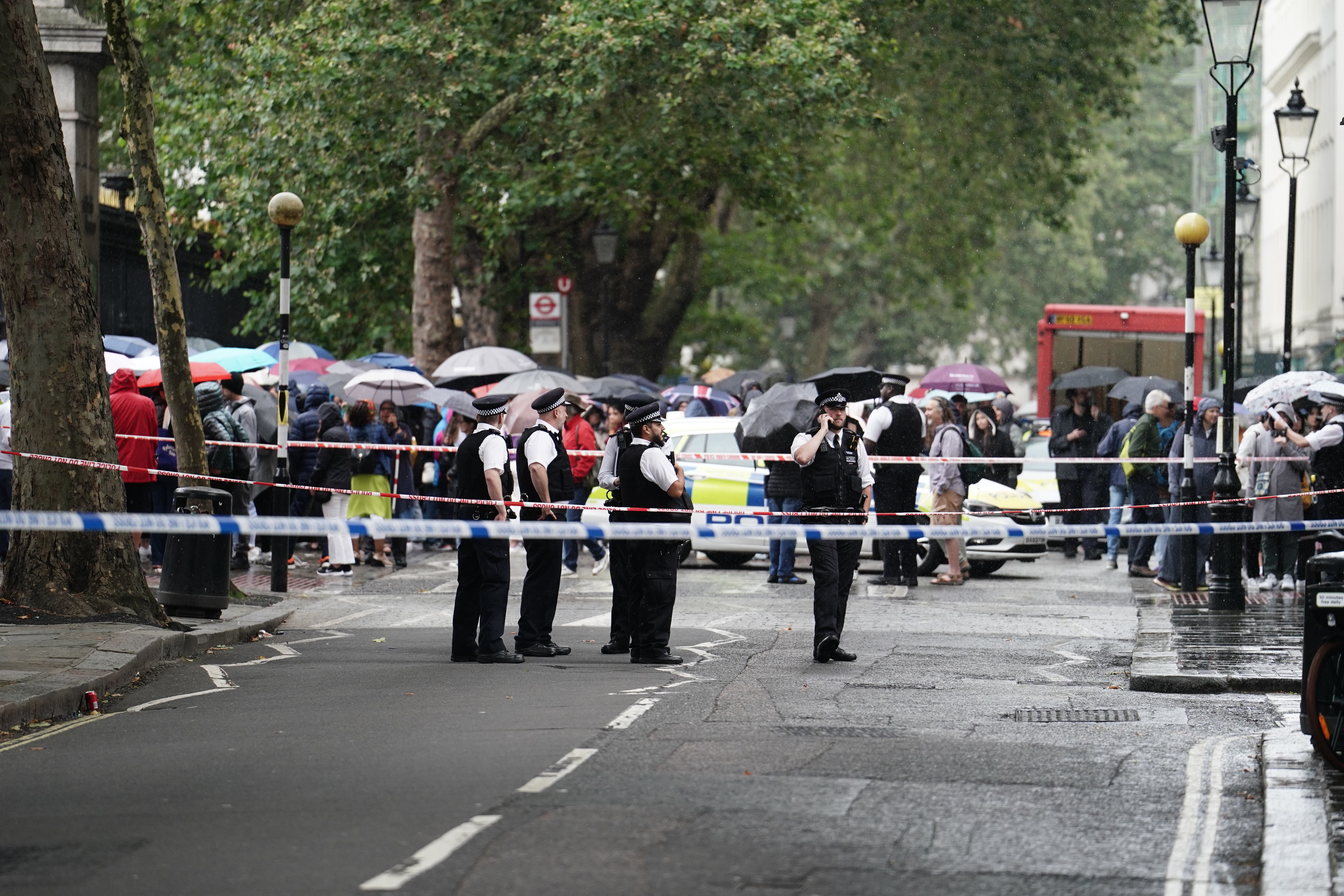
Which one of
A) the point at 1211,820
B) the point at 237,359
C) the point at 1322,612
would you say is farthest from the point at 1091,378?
the point at 1211,820

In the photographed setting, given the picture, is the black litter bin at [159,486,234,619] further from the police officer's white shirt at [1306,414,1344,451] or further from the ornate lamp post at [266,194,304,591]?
the police officer's white shirt at [1306,414,1344,451]

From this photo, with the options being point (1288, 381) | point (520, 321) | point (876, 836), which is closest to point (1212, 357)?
point (520, 321)

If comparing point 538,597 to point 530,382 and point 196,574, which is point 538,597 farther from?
point 530,382

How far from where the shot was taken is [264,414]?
66.3ft

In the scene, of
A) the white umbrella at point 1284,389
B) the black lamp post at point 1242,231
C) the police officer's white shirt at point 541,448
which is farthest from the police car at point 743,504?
the black lamp post at point 1242,231

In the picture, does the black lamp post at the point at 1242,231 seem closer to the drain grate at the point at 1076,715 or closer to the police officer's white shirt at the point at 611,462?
the police officer's white shirt at the point at 611,462

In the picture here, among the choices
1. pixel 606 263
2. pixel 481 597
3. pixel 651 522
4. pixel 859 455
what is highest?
pixel 606 263

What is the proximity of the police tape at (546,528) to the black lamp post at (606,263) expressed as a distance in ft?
48.9

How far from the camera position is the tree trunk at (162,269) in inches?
611

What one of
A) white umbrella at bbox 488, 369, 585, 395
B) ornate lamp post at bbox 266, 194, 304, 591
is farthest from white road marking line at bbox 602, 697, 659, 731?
white umbrella at bbox 488, 369, 585, 395

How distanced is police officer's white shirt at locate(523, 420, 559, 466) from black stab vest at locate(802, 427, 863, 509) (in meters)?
1.65

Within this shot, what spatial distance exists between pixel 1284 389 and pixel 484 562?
344 inches

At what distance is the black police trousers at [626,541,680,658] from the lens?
1198cm

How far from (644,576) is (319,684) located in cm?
217
